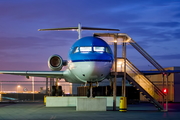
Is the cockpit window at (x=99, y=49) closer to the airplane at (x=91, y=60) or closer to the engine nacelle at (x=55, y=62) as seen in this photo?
the airplane at (x=91, y=60)

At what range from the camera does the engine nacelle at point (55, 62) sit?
83.5ft

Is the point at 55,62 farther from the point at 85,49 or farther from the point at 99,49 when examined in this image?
the point at 99,49

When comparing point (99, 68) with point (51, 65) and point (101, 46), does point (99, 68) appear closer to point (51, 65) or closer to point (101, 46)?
point (101, 46)

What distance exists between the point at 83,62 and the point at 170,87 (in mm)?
19505

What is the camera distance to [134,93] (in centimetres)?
3042

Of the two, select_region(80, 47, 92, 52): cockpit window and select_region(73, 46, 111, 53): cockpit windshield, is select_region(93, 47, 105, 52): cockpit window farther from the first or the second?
select_region(80, 47, 92, 52): cockpit window

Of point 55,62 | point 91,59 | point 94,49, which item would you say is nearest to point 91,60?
point 91,59

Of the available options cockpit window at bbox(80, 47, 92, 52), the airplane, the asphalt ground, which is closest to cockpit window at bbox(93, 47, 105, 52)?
the airplane

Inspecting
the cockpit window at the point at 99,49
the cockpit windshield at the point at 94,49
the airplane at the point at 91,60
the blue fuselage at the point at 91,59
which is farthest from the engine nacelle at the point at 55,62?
the cockpit window at the point at 99,49

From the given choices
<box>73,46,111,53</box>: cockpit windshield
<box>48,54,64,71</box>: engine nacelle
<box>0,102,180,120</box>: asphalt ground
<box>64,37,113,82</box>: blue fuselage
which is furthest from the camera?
<box>48,54,64,71</box>: engine nacelle

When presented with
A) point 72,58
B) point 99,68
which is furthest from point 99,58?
point 72,58

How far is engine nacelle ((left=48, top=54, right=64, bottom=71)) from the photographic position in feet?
83.5

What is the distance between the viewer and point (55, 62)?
2586 cm

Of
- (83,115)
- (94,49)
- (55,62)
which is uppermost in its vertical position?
(94,49)
